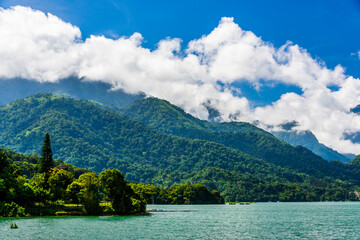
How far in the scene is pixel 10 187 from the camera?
502 ft

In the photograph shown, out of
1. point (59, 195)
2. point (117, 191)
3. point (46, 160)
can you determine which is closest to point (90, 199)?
point (117, 191)

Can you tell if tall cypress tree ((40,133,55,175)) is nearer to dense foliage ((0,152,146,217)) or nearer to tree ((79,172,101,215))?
dense foliage ((0,152,146,217))

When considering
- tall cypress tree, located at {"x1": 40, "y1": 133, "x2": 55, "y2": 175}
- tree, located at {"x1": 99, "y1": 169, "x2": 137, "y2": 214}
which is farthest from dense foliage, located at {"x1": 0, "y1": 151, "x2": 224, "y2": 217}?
tall cypress tree, located at {"x1": 40, "y1": 133, "x2": 55, "y2": 175}

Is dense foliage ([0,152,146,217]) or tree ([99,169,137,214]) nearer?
dense foliage ([0,152,146,217])

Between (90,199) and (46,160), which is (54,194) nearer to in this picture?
(90,199)

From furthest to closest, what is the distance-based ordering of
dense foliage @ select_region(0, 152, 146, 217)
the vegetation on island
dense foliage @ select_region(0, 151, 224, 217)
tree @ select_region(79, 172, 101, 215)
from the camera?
tree @ select_region(79, 172, 101, 215) → the vegetation on island → dense foliage @ select_region(0, 151, 224, 217) → dense foliage @ select_region(0, 152, 146, 217)

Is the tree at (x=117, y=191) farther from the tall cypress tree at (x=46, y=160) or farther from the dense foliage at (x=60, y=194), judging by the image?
the tall cypress tree at (x=46, y=160)

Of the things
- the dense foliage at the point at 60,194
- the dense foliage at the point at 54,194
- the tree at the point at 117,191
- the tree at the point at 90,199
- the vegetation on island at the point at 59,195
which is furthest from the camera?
the tree at the point at 117,191

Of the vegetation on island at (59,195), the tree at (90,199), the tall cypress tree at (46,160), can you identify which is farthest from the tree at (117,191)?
the tall cypress tree at (46,160)

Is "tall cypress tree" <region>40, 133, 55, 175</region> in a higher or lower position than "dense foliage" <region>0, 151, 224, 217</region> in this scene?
higher

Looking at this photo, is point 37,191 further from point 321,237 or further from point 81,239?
point 321,237

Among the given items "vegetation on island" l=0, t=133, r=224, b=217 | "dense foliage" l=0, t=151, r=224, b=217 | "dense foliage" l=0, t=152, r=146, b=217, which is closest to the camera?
"dense foliage" l=0, t=152, r=146, b=217

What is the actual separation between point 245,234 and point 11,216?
9563 centimetres

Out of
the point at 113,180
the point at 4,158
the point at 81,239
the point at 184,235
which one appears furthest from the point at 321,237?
the point at 4,158
